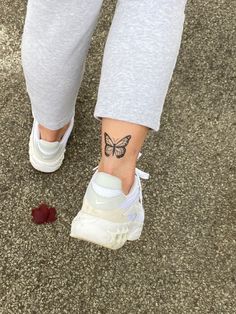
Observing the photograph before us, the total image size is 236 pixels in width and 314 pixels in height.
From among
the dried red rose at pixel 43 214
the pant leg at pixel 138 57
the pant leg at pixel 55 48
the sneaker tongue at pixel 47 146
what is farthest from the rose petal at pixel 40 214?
the pant leg at pixel 138 57

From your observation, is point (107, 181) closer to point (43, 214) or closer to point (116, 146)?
point (116, 146)

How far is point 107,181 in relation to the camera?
0.67 m

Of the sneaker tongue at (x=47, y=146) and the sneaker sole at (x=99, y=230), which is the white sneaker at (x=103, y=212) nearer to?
the sneaker sole at (x=99, y=230)

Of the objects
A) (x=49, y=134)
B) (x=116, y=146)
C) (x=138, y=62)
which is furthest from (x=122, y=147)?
(x=49, y=134)

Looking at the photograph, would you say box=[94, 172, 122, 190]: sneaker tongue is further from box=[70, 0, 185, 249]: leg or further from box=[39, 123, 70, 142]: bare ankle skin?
box=[39, 123, 70, 142]: bare ankle skin

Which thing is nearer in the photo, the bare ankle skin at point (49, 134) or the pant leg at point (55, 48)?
the pant leg at point (55, 48)

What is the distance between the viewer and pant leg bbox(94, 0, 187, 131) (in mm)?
619

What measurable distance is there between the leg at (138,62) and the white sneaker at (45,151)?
0.44m

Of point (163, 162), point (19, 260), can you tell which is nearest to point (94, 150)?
point (163, 162)

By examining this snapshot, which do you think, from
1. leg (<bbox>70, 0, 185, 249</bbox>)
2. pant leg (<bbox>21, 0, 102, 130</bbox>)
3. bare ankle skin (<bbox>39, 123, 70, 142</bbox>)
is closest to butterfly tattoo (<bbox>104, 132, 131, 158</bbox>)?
leg (<bbox>70, 0, 185, 249</bbox>)

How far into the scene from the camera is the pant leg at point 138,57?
619 millimetres

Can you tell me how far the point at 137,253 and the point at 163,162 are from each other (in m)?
0.23

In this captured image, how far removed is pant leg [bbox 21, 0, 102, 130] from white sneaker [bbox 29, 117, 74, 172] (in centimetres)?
15

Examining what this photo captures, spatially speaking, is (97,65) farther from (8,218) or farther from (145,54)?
(145,54)
